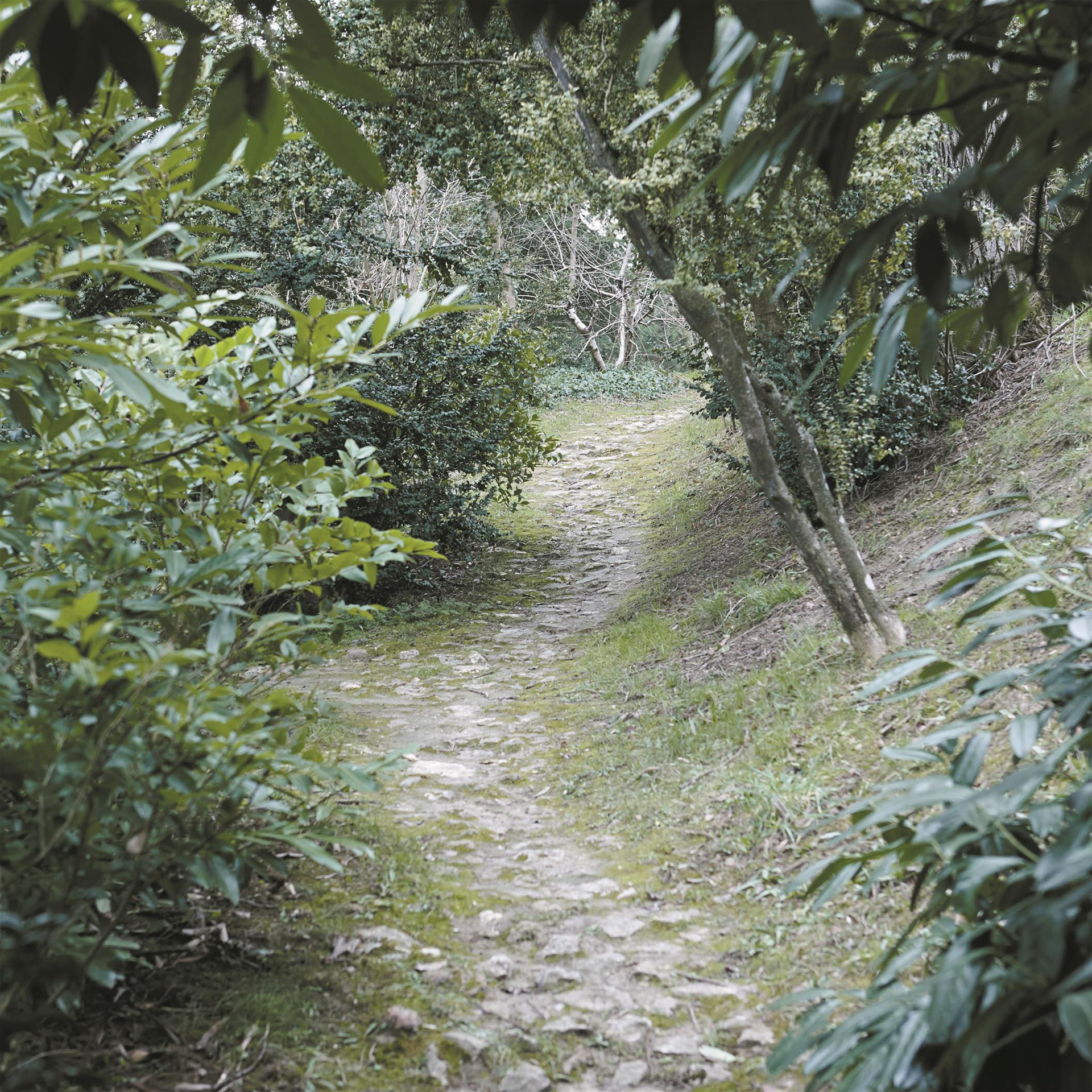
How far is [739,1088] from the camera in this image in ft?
6.68

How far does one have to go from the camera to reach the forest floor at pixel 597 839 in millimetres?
2094

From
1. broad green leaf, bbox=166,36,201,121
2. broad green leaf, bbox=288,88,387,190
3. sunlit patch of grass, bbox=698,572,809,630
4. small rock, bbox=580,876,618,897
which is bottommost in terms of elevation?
sunlit patch of grass, bbox=698,572,809,630

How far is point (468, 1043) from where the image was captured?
2137 millimetres

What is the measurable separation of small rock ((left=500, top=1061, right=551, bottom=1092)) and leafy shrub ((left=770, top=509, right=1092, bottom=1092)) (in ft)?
3.32

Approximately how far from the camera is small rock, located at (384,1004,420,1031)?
2.13m

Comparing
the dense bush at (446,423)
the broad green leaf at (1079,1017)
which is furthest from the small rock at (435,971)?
the dense bush at (446,423)

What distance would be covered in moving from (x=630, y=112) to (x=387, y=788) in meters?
3.68

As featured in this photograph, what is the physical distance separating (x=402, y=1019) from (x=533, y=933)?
74 centimetres

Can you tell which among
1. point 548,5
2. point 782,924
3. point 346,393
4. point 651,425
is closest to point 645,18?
point 548,5

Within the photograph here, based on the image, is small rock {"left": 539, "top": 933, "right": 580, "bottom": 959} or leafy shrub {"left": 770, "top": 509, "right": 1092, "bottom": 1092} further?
small rock {"left": 539, "top": 933, "right": 580, "bottom": 959}

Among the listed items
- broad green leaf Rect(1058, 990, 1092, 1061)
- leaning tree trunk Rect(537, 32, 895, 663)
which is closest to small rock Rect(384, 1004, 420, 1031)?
broad green leaf Rect(1058, 990, 1092, 1061)

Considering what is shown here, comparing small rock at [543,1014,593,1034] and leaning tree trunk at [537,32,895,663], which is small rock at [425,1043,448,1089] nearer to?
small rock at [543,1014,593,1034]

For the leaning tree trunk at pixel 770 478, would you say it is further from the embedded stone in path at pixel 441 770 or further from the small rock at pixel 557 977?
the small rock at pixel 557 977

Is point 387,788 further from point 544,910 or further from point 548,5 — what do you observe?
point 548,5
